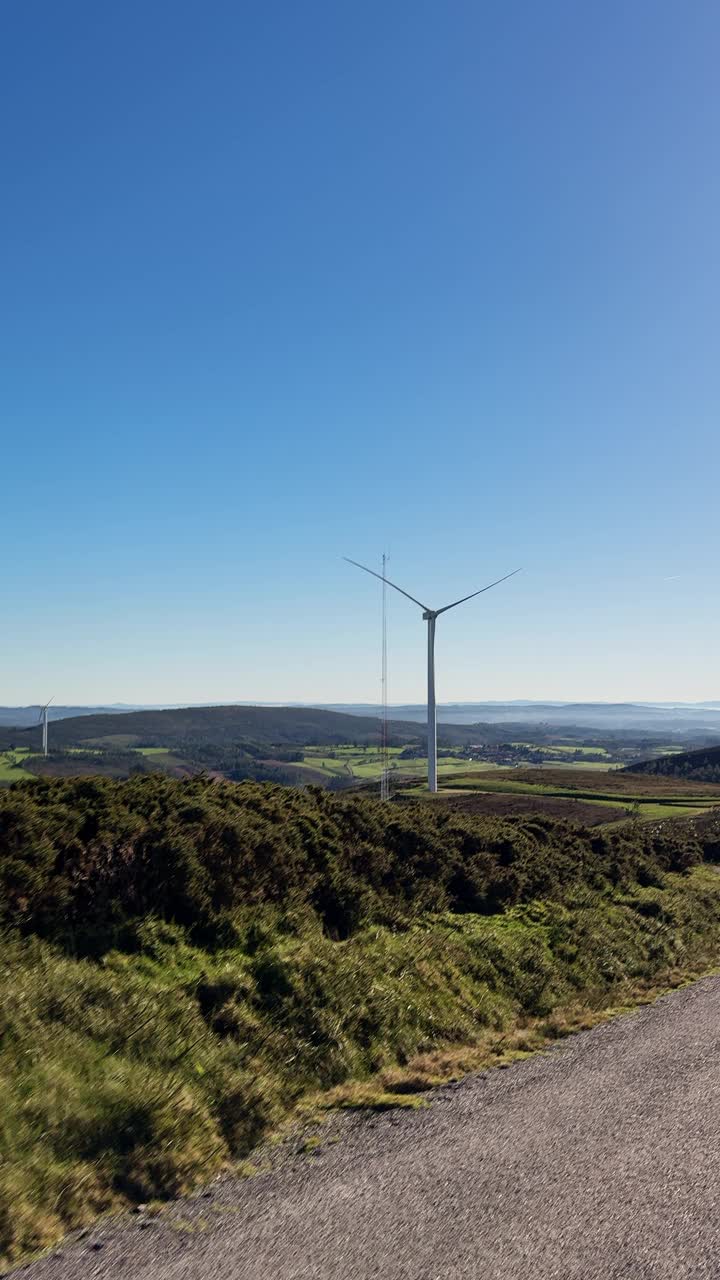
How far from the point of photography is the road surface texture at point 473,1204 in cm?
714

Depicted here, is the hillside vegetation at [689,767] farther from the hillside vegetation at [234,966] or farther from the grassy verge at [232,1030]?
the grassy verge at [232,1030]

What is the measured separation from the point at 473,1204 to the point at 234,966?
211 inches

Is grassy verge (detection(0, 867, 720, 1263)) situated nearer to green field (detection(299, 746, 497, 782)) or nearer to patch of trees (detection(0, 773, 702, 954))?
patch of trees (detection(0, 773, 702, 954))

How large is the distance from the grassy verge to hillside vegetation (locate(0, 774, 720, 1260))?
0.09ft

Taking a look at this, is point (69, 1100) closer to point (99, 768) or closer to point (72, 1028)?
point (72, 1028)

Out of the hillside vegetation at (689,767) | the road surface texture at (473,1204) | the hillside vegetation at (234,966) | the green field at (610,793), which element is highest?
the hillside vegetation at (234,966)

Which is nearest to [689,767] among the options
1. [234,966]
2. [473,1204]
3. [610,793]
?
[610,793]

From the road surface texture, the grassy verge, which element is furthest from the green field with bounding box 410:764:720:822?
the road surface texture

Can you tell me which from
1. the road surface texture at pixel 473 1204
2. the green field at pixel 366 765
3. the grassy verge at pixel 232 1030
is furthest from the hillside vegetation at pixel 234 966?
the green field at pixel 366 765

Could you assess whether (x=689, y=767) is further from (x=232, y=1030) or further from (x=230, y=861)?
(x=232, y=1030)

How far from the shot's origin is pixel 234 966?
12.6m

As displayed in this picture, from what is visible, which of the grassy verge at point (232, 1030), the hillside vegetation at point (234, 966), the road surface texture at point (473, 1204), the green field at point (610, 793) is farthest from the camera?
the green field at point (610, 793)

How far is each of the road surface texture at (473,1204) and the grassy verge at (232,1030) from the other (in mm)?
632

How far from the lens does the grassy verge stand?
846 cm
